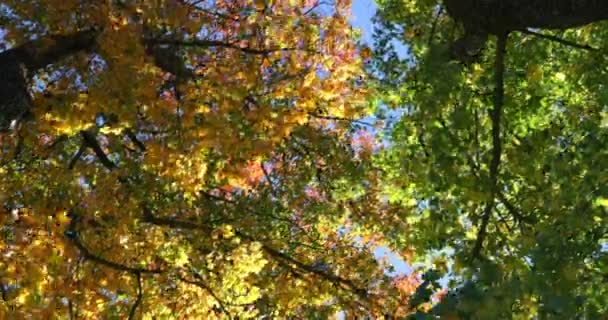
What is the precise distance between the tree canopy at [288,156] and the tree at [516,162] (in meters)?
0.03

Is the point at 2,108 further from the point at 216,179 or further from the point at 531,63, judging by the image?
the point at 531,63

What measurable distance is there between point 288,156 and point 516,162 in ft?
23.5

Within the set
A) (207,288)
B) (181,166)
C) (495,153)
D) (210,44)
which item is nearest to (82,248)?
(181,166)

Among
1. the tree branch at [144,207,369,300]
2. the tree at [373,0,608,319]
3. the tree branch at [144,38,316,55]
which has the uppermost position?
the tree branch at [144,38,316,55]

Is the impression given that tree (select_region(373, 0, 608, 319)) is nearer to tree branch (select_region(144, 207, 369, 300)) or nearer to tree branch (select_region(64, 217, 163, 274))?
tree branch (select_region(144, 207, 369, 300))

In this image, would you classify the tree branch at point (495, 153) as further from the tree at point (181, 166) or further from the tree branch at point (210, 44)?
the tree branch at point (210, 44)

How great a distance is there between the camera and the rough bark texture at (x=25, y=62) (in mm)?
9586

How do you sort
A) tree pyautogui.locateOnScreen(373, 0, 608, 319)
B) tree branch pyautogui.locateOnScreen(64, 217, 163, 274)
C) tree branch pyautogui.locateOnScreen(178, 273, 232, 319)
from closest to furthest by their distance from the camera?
tree pyautogui.locateOnScreen(373, 0, 608, 319) → tree branch pyautogui.locateOnScreen(64, 217, 163, 274) → tree branch pyautogui.locateOnScreen(178, 273, 232, 319)

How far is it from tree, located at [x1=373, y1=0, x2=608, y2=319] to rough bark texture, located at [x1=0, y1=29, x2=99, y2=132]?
5331 mm

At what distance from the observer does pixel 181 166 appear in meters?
11.2

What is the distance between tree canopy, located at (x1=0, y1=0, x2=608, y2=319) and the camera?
708 centimetres

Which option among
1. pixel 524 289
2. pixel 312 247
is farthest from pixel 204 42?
pixel 524 289

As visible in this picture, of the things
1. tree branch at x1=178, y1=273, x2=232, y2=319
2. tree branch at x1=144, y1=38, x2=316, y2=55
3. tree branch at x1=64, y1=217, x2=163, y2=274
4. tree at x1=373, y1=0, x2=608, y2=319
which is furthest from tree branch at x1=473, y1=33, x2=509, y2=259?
tree branch at x1=178, y1=273, x2=232, y2=319

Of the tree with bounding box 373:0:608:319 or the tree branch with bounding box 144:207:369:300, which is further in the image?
the tree branch with bounding box 144:207:369:300
